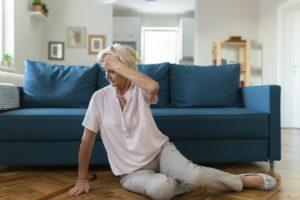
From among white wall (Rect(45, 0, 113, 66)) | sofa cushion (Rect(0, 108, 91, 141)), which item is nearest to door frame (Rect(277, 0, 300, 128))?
white wall (Rect(45, 0, 113, 66))

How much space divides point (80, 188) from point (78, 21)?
429 cm

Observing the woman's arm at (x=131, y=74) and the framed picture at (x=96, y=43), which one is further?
the framed picture at (x=96, y=43)

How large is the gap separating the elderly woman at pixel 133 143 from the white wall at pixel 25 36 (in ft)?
9.49

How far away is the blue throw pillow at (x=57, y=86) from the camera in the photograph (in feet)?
8.11

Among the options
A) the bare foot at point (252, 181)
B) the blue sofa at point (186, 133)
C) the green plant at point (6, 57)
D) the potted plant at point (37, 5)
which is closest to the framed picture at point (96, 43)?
the potted plant at point (37, 5)

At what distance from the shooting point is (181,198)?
1.56 metres

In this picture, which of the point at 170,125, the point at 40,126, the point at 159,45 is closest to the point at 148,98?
the point at 170,125

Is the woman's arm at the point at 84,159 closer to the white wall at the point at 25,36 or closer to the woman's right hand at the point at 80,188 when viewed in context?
the woman's right hand at the point at 80,188

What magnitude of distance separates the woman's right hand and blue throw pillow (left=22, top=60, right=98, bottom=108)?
98 centimetres

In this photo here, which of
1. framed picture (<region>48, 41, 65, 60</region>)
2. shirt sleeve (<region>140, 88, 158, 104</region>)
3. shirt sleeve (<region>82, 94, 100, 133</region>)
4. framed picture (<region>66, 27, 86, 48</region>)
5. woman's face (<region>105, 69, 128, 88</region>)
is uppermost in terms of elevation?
framed picture (<region>66, 27, 86, 48</region>)

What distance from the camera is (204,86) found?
100.0 inches

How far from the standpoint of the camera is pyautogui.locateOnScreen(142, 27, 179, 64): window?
8.00 m

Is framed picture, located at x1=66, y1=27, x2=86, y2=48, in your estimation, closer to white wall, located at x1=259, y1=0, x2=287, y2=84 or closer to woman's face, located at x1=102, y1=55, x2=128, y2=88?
white wall, located at x1=259, y1=0, x2=287, y2=84

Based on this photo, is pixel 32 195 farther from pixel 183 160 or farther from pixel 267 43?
pixel 267 43
